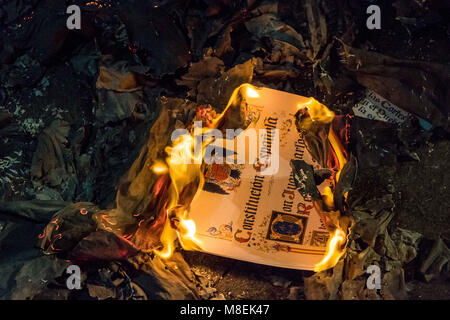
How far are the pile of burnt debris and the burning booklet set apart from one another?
0.21 ft

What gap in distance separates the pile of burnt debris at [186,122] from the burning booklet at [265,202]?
65 mm

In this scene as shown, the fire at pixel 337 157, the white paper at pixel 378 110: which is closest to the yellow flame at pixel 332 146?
the fire at pixel 337 157

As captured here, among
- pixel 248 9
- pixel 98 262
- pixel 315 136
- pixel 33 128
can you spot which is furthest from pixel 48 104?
pixel 315 136

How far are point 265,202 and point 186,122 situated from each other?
1.23ft

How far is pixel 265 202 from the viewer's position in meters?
1.27

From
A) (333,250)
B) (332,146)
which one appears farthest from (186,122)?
(333,250)

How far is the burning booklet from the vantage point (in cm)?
125

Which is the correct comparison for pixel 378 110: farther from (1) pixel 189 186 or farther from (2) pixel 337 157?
(1) pixel 189 186

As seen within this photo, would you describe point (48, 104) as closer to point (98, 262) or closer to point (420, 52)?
point (98, 262)

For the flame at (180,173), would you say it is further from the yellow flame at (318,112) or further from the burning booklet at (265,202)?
the yellow flame at (318,112)

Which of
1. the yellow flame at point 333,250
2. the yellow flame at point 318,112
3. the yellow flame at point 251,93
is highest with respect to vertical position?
the yellow flame at point 251,93

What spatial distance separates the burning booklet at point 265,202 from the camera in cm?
125

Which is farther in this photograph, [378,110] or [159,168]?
[378,110]

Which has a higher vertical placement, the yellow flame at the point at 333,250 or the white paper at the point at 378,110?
the white paper at the point at 378,110
